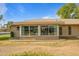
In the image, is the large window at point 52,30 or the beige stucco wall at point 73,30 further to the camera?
the beige stucco wall at point 73,30

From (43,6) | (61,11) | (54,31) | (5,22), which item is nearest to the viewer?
(54,31)

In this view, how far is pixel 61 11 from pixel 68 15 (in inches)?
58.3

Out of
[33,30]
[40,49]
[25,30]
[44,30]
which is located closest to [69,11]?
[44,30]

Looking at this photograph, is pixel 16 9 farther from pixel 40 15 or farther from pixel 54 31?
pixel 54 31

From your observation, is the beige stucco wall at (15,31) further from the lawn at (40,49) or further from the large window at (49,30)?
the lawn at (40,49)

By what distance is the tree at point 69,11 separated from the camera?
3688cm

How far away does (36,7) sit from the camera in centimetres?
2980

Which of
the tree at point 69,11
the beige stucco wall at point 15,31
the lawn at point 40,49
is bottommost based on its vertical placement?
the lawn at point 40,49

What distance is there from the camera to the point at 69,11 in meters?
38.0

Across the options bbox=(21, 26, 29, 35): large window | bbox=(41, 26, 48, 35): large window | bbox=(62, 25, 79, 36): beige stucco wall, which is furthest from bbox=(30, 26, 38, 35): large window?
bbox=(62, 25, 79, 36): beige stucco wall

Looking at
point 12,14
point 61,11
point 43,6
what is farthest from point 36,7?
point 61,11

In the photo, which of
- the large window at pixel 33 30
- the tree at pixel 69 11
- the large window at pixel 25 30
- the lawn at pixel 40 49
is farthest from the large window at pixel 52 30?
the tree at pixel 69 11

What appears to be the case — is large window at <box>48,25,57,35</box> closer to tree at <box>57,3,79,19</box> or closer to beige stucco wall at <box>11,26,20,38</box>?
beige stucco wall at <box>11,26,20,38</box>

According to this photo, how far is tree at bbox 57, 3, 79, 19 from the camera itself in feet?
121
